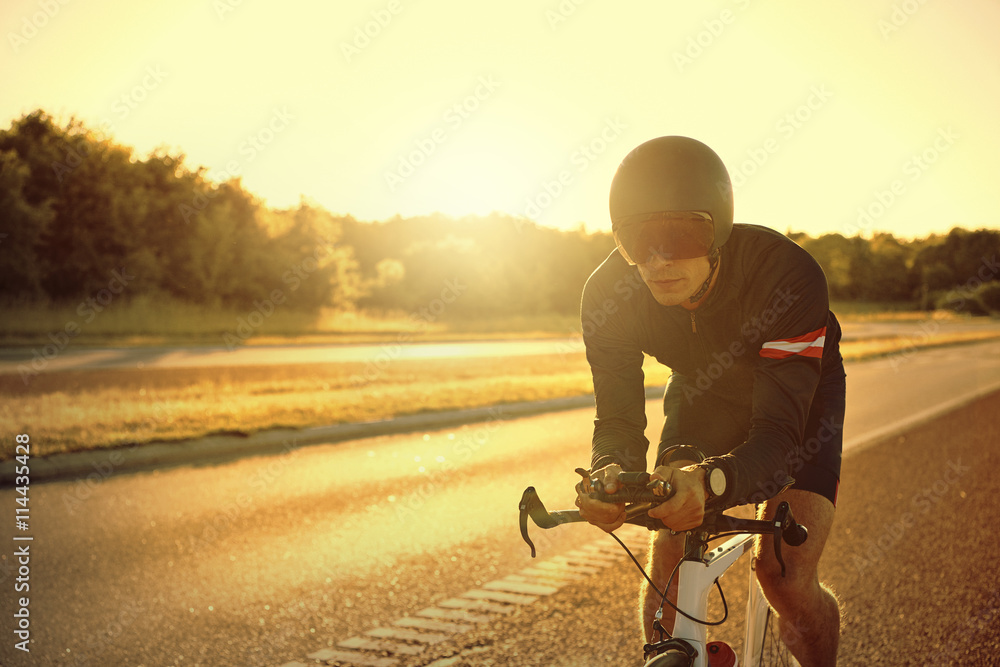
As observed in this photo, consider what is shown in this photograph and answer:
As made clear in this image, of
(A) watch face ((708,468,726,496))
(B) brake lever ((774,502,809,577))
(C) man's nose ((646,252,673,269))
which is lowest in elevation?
(B) brake lever ((774,502,809,577))

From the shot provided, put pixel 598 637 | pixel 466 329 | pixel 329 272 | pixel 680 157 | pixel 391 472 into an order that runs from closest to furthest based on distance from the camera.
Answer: pixel 680 157, pixel 598 637, pixel 391 472, pixel 329 272, pixel 466 329

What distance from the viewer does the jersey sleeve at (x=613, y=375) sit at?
248 cm

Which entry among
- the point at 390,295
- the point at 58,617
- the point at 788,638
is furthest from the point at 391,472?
the point at 390,295

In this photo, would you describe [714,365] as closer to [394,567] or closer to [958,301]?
[394,567]

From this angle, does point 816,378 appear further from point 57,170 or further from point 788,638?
point 57,170

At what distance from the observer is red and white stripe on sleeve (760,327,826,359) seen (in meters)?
2.35

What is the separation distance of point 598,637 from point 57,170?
117 feet

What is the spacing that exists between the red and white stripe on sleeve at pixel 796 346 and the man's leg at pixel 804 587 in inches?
21.1

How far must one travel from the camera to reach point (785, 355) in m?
2.35

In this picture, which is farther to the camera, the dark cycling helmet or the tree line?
the tree line

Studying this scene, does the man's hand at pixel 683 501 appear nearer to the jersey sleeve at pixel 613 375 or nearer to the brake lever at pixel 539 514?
the brake lever at pixel 539 514

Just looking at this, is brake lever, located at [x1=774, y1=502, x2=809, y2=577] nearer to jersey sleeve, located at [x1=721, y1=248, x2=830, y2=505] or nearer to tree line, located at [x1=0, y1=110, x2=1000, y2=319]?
jersey sleeve, located at [x1=721, y1=248, x2=830, y2=505]

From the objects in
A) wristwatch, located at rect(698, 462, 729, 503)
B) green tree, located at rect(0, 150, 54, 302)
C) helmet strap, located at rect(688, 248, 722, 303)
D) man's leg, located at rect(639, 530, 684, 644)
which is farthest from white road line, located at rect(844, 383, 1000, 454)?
green tree, located at rect(0, 150, 54, 302)

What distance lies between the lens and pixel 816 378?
7.79 feet
